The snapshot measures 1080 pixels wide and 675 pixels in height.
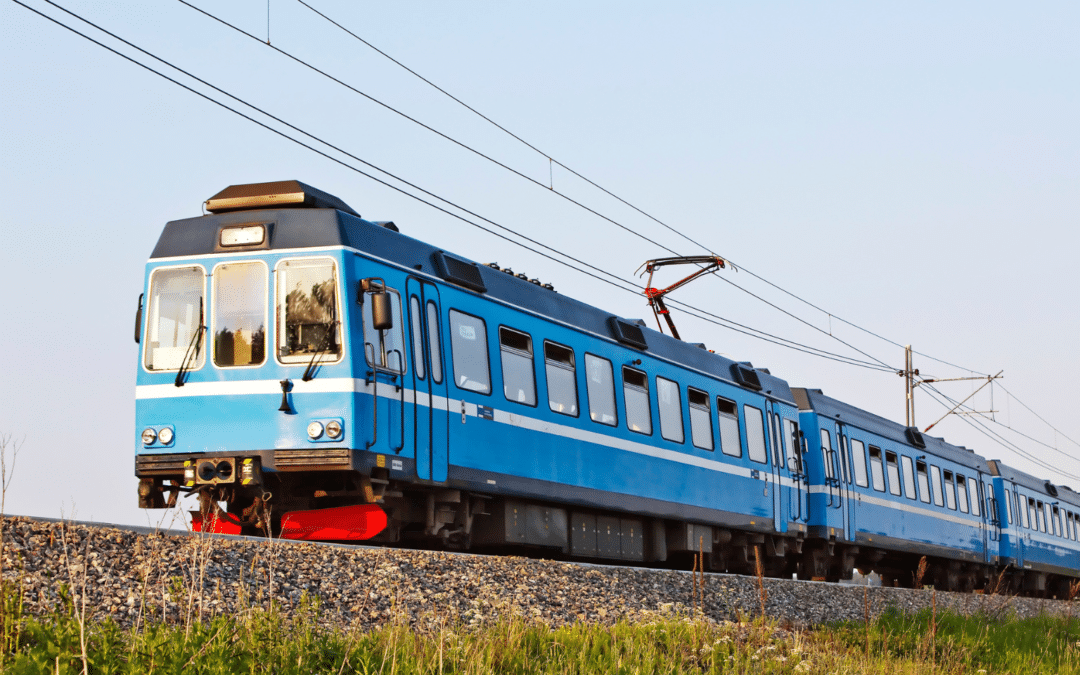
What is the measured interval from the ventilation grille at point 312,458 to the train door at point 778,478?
10.1 metres

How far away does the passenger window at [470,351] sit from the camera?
11.9 metres

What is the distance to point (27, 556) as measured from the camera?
697 cm

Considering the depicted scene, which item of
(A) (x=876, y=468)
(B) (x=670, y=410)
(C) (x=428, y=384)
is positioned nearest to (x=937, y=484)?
(A) (x=876, y=468)

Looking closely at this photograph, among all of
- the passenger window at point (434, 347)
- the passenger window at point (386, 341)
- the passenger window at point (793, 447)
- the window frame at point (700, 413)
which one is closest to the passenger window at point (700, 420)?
the window frame at point (700, 413)

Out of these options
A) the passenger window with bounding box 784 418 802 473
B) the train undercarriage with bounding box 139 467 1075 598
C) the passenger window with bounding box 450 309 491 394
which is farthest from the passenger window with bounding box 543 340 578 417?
the passenger window with bounding box 784 418 802 473

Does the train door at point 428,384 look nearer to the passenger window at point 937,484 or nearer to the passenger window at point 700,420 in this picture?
the passenger window at point 700,420

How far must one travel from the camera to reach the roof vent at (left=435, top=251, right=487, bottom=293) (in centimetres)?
1203

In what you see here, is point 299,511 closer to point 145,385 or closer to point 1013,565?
point 145,385

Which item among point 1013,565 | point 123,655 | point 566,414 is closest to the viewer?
point 123,655

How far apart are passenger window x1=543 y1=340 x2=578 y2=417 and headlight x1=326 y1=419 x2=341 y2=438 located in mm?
3493

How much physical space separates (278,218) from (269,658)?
19.6 feet

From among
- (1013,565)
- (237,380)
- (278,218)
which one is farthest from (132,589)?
(1013,565)

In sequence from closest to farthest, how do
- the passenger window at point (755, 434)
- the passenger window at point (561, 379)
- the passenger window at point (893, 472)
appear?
the passenger window at point (561, 379) < the passenger window at point (755, 434) < the passenger window at point (893, 472)

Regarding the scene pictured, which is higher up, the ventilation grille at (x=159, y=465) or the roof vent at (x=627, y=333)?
the roof vent at (x=627, y=333)
